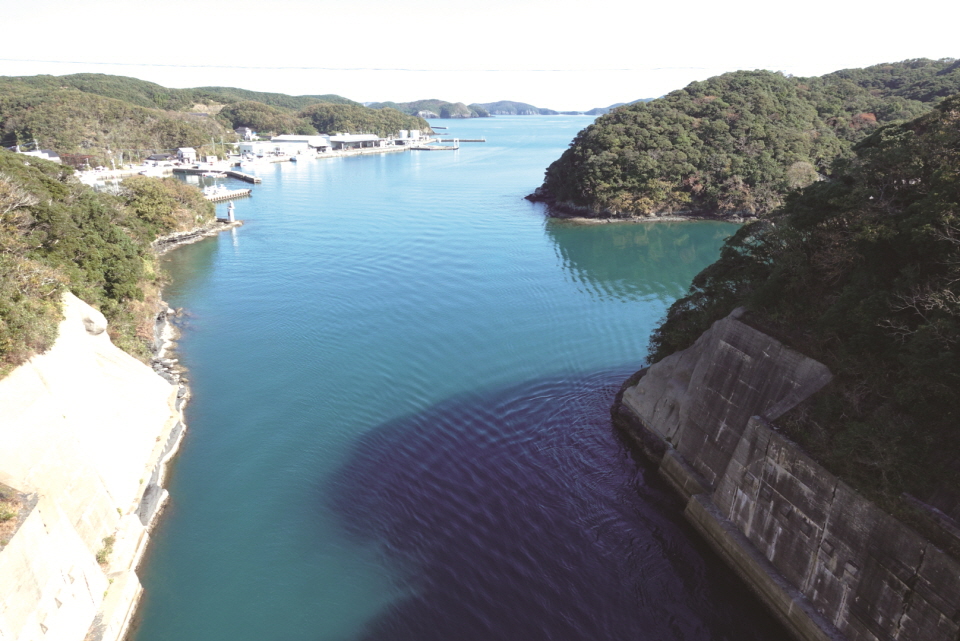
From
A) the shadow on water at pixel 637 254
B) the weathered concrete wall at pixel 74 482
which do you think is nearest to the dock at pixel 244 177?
the shadow on water at pixel 637 254

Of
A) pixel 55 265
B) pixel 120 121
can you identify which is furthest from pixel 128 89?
pixel 55 265

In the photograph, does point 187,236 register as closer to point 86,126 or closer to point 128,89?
point 86,126

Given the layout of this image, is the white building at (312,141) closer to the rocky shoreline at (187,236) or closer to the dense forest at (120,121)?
the dense forest at (120,121)

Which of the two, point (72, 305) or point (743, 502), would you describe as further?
point (72, 305)

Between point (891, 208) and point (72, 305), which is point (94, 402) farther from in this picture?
point (891, 208)

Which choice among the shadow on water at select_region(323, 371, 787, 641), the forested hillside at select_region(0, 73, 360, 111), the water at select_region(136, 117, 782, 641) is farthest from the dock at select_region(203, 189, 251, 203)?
the forested hillside at select_region(0, 73, 360, 111)

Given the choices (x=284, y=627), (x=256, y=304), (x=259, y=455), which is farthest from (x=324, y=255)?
(x=284, y=627)
